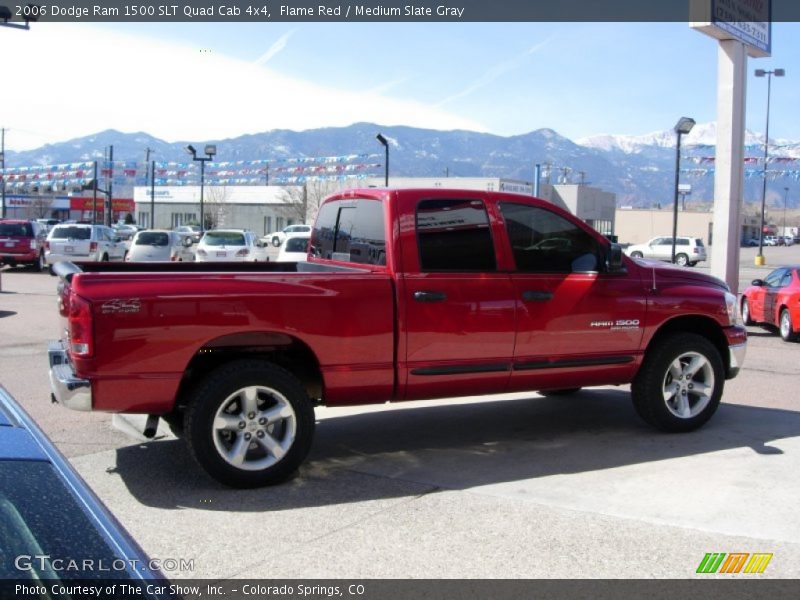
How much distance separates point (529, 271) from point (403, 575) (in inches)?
116

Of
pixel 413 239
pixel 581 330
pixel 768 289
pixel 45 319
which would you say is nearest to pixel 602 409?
pixel 581 330

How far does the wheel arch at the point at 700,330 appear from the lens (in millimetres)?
6871

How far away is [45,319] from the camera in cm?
1461

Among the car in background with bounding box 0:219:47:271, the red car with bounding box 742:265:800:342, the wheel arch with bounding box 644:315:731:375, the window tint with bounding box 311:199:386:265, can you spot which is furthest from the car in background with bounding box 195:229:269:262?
the wheel arch with bounding box 644:315:731:375

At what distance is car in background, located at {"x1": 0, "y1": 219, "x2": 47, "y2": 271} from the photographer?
1064 inches

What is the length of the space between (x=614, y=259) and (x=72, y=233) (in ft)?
79.9

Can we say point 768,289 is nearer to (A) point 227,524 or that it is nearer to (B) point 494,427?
(B) point 494,427

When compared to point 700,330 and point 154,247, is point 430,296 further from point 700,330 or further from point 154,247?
point 154,247

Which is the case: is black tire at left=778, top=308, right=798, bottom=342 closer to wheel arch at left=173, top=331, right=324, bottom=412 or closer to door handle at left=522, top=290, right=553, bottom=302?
door handle at left=522, top=290, right=553, bottom=302

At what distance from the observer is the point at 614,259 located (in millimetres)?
6438

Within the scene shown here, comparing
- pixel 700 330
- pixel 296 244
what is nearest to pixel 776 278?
pixel 700 330

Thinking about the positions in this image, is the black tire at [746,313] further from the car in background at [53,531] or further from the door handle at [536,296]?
the car in background at [53,531]

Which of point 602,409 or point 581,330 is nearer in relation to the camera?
point 581,330

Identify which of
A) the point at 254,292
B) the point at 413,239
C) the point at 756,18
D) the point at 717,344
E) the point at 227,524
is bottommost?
the point at 227,524
